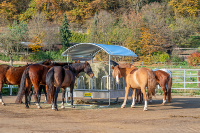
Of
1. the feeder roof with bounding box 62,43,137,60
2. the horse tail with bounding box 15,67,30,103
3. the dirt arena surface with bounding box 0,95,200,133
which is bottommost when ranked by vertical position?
the dirt arena surface with bounding box 0,95,200,133

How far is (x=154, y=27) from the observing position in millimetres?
47531

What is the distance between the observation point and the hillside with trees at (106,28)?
46453 mm

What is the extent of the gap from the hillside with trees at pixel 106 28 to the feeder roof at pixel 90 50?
21.7 meters

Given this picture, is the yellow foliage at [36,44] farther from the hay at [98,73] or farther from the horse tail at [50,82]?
the horse tail at [50,82]

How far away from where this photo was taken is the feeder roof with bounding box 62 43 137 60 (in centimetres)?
1224

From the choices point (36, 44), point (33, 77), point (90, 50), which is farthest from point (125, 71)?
point (36, 44)

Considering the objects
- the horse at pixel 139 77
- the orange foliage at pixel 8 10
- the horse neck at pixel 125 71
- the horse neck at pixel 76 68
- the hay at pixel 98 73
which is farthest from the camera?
the orange foliage at pixel 8 10

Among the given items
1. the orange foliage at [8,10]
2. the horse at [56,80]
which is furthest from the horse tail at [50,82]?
the orange foliage at [8,10]

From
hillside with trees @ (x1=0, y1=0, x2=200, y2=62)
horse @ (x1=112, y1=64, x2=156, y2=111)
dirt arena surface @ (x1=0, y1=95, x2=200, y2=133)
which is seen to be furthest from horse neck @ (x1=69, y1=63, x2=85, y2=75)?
hillside with trees @ (x1=0, y1=0, x2=200, y2=62)

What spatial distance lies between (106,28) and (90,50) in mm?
34470

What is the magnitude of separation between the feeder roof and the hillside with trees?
856 inches

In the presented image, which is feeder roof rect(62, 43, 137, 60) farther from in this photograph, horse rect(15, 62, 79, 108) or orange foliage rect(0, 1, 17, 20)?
orange foliage rect(0, 1, 17, 20)

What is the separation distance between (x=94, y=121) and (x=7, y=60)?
130 ft

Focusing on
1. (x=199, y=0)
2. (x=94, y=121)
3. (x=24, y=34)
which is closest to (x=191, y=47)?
(x=199, y=0)
